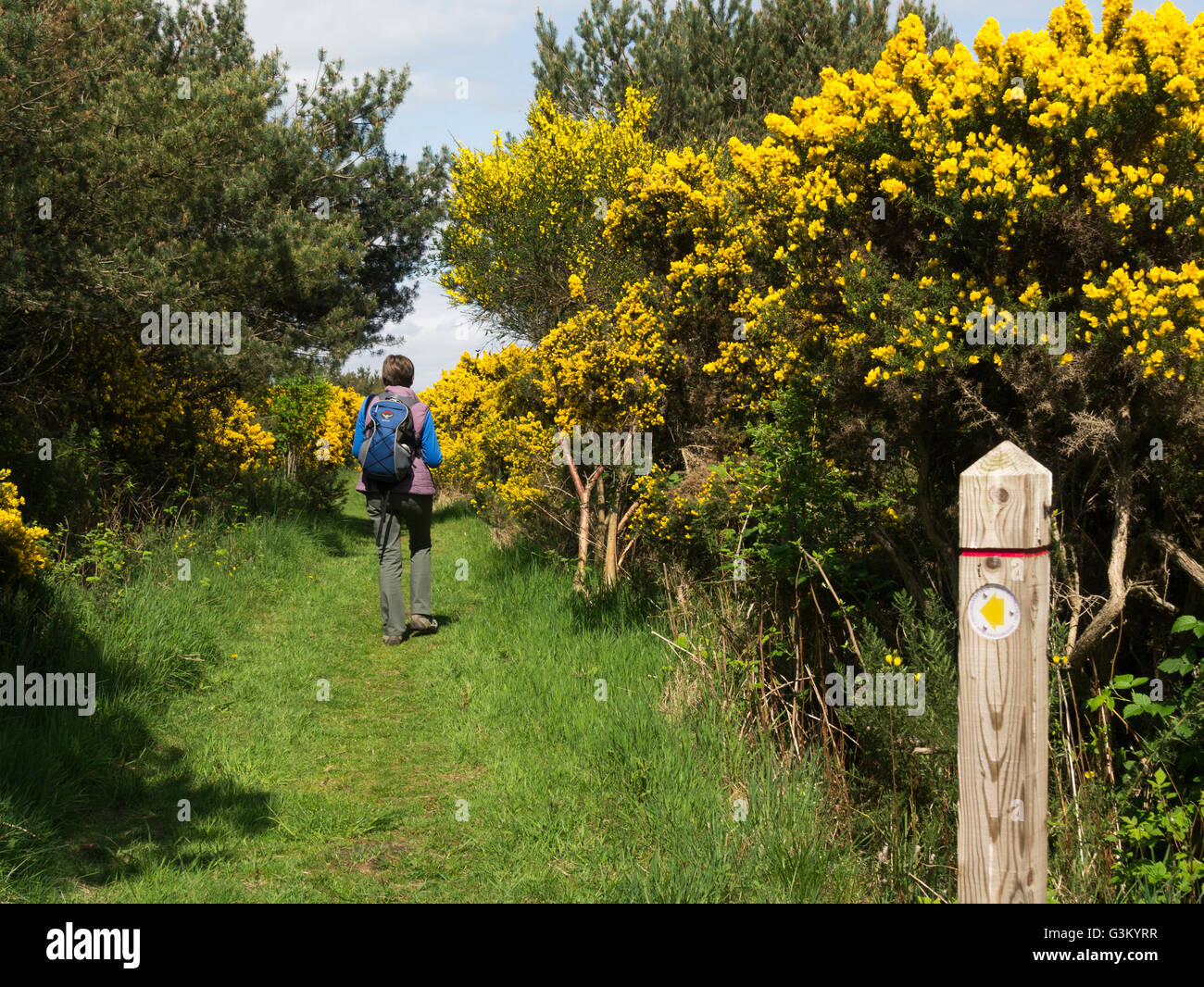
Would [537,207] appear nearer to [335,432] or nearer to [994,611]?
[335,432]

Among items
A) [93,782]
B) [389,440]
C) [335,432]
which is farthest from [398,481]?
[335,432]

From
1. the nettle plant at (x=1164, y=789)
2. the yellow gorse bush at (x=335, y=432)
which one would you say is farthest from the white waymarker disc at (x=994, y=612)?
the yellow gorse bush at (x=335, y=432)

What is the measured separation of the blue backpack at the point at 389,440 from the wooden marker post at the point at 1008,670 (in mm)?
5608

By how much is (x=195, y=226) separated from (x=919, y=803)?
8.49 metres

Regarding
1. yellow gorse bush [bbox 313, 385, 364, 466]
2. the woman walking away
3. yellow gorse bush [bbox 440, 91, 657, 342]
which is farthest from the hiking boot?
yellow gorse bush [bbox 440, 91, 657, 342]

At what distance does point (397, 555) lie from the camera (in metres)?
7.53

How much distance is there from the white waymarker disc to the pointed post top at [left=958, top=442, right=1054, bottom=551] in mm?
113

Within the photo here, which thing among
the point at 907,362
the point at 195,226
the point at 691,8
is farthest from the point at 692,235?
the point at 691,8

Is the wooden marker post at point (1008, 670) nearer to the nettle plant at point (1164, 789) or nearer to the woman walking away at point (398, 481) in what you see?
the nettle plant at point (1164, 789)

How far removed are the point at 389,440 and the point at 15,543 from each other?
2.64 meters

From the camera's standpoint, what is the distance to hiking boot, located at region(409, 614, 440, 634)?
7.62 metres

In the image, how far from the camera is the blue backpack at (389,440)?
24.0 ft

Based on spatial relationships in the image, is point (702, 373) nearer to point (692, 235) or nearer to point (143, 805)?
point (692, 235)

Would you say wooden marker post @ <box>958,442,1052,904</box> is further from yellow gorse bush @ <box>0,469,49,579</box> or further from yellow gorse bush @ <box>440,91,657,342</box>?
yellow gorse bush @ <box>440,91,657,342</box>
